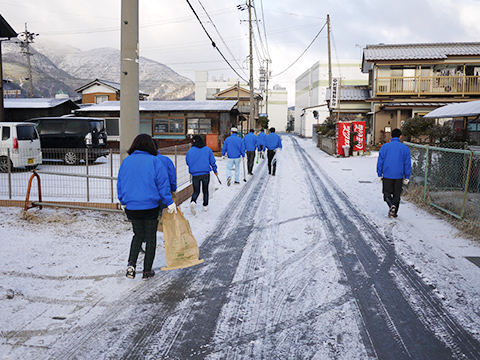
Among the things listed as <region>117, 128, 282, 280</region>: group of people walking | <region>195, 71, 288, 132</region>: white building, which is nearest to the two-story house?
<region>117, 128, 282, 280</region>: group of people walking

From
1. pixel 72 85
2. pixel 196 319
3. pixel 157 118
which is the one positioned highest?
pixel 72 85

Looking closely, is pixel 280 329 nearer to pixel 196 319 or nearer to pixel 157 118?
pixel 196 319

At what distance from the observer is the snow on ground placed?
3.65 m

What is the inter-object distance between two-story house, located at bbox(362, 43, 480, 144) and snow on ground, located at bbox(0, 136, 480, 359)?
21.4 meters

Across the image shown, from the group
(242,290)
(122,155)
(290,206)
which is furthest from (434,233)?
(122,155)

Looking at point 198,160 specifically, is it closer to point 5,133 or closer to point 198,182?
point 198,182

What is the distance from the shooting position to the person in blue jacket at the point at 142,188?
4309 mm

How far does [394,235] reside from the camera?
6711mm

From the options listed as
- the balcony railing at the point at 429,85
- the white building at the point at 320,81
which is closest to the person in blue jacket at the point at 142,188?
the balcony railing at the point at 429,85

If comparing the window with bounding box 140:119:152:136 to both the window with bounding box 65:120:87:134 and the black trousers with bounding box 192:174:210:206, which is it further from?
the black trousers with bounding box 192:174:210:206

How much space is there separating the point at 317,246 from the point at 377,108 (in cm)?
2513

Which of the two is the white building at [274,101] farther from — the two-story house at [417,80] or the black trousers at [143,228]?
the black trousers at [143,228]

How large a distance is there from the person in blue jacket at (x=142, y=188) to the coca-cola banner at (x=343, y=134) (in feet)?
65.8

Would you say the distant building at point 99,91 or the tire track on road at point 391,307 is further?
the distant building at point 99,91
